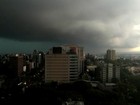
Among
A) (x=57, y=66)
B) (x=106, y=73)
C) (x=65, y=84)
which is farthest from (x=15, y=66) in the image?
(x=65, y=84)

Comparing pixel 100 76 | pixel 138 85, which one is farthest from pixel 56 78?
pixel 138 85

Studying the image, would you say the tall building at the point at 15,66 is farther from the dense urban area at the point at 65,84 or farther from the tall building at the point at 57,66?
the tall building at the point at 57,66

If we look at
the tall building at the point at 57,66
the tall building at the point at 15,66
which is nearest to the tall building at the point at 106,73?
the tall building at the point at 57,66

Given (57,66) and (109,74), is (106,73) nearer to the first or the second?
(109,74)

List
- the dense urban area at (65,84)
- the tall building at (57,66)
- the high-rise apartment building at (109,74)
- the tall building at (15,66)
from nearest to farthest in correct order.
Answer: the dense urban area at (65,84) < the tall building at (57,66) < the high-rise apartment building at (109,74) < the tall building at (15,66)

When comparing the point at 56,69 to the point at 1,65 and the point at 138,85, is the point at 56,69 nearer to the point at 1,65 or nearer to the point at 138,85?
the point at 138,85

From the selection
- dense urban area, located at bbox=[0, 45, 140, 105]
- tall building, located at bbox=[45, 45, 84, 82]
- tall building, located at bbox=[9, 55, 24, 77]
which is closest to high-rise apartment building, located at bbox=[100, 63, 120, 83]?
dense urban area, located at bbox=[0, 45, 140, 105]

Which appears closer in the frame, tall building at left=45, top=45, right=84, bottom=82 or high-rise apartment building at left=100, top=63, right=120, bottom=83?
tall building at left=45, top=45, right=84, bottom=82

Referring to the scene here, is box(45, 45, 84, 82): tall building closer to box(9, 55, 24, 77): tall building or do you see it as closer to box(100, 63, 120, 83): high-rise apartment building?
box(100, 63, 120, 83): high-rise apartment building

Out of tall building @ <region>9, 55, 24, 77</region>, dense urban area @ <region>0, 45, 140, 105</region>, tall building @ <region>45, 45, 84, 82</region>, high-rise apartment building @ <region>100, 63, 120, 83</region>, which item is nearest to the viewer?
dense urban area @ <region>0, 45, 140, 105</region>
